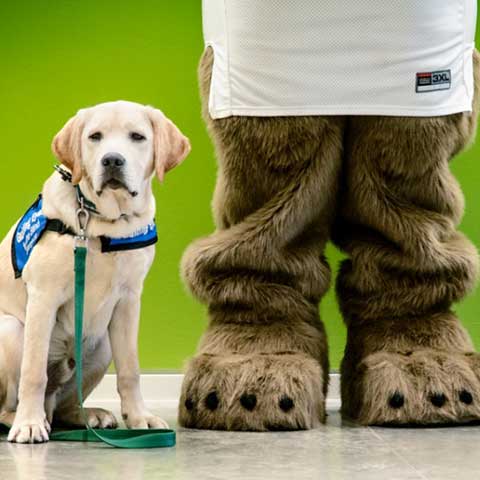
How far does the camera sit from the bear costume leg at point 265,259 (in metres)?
2.02

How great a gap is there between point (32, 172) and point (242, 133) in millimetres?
692

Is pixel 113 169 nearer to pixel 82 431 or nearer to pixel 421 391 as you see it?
pixel 82 431

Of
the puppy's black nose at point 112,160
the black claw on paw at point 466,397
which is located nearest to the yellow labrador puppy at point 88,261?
the puppy's black nose at point 112,160

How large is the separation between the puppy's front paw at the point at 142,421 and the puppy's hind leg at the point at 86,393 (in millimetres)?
63

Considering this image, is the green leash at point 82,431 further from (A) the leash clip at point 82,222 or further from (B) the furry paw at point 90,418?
(B) the furry paw at point 90,418

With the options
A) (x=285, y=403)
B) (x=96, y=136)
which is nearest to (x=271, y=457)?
(x=285, y=403)

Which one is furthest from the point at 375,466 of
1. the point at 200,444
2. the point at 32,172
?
the point at 32,172

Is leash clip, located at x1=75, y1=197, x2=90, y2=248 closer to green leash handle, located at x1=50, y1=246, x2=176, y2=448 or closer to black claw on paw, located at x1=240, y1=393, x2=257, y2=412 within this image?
green leash handle, located at x1=50, y1=246, x2=176, y2=448

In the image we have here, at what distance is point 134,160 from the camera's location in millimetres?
1911

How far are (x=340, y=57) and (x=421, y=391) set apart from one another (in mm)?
552

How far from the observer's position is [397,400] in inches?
78.4

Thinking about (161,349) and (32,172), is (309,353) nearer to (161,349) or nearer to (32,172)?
(161,349)

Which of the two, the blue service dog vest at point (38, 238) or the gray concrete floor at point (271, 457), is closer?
the gray concrete floor at point (271, 457)

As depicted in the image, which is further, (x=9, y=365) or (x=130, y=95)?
(x=130, y=95)
